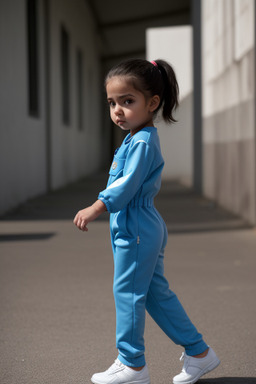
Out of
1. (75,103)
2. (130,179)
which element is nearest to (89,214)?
(130,179)

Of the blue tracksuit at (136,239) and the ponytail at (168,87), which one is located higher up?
the ponytail at (168,87)

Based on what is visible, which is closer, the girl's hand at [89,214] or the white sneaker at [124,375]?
the girl's hand at [89,214]

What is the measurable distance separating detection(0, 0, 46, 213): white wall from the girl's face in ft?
24.2

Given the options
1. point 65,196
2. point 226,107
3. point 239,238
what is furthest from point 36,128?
point 239,238

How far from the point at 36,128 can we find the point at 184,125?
834 cm

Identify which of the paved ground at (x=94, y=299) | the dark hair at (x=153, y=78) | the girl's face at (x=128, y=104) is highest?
the dark hair at (x=153, y=78)

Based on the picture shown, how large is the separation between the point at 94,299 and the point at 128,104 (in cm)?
212

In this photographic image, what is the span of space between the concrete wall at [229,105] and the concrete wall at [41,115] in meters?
3.42

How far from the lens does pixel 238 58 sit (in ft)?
29.7

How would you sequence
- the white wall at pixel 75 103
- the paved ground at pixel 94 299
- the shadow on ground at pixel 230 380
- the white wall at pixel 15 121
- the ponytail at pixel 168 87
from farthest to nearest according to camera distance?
the white wall at pixel 75 103
the white wall at pixel 15 121
the paved ground at pixel 94 299
the shadow on ground at pixel 230 380
the ponytail at pixel 168 87

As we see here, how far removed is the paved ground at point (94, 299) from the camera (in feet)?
10.3

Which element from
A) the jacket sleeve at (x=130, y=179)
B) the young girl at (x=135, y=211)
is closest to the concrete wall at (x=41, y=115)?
the young girl at (x=135, y=211)

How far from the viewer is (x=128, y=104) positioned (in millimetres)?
2641

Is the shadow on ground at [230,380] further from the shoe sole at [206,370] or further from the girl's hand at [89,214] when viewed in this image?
the girl's hand at [89,214]
